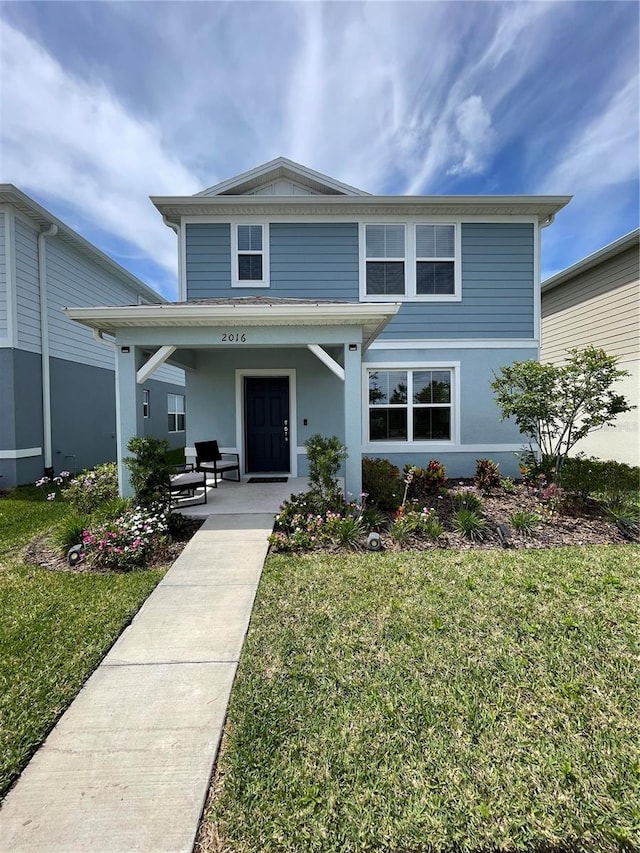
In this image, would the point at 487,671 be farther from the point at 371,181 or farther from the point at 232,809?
the point at 371,181

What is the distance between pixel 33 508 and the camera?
286 inches

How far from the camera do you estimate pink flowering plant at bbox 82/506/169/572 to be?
4.59 meters

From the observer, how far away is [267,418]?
348 inches

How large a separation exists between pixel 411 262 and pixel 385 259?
590mm

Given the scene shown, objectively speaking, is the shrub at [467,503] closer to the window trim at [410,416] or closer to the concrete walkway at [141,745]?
the window trim at [410,416]

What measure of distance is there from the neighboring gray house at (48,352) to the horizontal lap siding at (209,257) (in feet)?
8.87

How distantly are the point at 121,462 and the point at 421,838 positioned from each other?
213 inches

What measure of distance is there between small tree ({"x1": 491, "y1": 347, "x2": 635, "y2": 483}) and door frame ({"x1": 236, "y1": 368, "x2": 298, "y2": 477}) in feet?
14.0

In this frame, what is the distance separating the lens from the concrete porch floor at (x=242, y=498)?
20.3 ft

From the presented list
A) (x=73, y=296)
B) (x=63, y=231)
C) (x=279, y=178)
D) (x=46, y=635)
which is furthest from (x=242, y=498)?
(x=63, y=231)

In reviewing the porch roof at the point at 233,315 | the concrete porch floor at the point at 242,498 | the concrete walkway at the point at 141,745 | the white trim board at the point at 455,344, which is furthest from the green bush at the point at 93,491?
the white trim board at the point at 455,344

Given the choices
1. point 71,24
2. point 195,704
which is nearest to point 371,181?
point 71,24

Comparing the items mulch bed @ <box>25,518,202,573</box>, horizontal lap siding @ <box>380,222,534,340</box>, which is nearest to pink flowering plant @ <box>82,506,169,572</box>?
mulch bed @ <box>25,518,202,573</box>

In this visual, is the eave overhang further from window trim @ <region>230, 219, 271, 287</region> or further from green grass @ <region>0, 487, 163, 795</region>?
green grass @ <region>0, 487, 163, 795</region>
